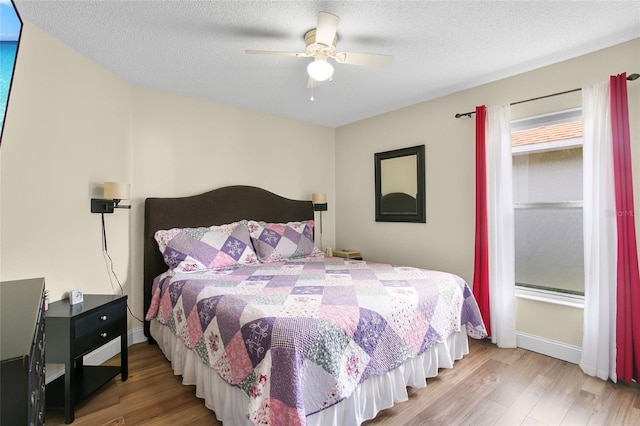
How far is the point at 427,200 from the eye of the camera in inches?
138

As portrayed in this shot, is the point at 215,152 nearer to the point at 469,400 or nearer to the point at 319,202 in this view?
the point at 319,202

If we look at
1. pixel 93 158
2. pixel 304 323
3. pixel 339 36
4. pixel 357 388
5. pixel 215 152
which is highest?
pixel 339 36

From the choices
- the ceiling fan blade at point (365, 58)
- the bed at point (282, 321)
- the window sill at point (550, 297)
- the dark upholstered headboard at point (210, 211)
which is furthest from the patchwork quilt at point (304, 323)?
the ceiling fan blade at point (365, 58)

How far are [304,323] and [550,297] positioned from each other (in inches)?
94.6

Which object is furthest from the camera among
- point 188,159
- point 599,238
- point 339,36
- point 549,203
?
point 188,159

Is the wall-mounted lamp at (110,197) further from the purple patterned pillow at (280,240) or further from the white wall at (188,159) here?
the purple patterned pillow at (280,240)

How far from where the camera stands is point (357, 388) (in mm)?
1729

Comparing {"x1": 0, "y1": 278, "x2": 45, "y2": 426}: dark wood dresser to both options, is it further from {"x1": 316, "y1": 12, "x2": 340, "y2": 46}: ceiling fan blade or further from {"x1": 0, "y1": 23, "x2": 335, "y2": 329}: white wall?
{"x1": 316, "y1": 12, "x2": 340, "y2": 46}: ceiling fan blade

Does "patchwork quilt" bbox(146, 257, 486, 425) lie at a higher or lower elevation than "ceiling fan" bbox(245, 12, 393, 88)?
lower

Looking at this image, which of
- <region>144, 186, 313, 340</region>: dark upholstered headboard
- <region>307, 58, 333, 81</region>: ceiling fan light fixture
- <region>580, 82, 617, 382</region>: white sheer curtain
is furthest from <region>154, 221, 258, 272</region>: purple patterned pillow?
<region>580, 82, 617, 382</region>: white sheer curtain

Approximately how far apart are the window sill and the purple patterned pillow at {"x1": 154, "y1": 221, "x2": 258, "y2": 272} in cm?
258

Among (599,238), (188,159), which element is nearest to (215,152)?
(188,159)

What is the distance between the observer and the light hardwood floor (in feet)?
6.10

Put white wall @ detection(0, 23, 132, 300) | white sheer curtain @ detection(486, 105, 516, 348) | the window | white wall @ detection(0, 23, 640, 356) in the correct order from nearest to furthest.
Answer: white wall @ detection(0, 23, 132, 300) < white wall @ detection(0, 23, 640, 356) < the window < white sheer curtain @ detection(486, 105, 516, 348)
